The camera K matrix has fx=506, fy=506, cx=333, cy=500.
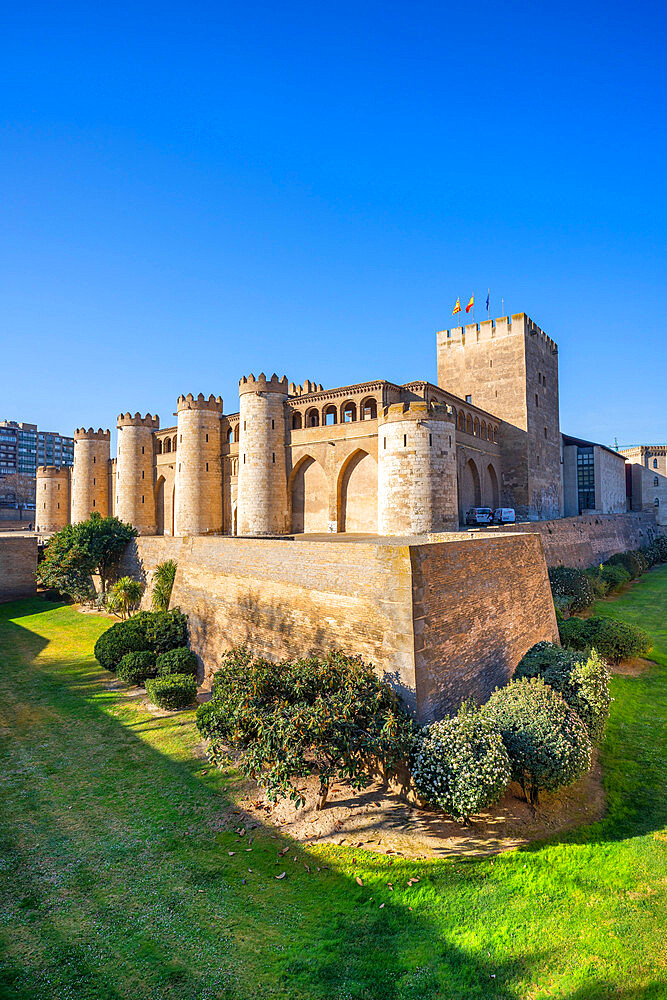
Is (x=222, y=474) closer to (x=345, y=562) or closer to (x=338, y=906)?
(x=345, y=562)

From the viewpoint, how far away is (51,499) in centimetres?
4547

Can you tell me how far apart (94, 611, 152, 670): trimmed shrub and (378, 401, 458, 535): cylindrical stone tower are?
10091 mm

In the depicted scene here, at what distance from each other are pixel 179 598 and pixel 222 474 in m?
15.3

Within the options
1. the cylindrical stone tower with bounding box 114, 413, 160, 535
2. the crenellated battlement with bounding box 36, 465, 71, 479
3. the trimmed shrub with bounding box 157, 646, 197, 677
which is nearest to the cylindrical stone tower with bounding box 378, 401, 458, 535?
the trimmed shrub with bounding box 157, 646, 197, 677

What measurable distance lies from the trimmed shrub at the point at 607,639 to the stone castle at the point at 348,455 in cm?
618

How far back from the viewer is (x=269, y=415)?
27172 millimetres

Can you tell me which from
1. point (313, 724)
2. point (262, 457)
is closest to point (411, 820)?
point (313, 724)

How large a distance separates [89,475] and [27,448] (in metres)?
61.0

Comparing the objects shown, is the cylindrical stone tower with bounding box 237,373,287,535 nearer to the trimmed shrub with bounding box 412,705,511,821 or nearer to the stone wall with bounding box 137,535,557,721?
the stone wall with bounding box 137,535,557,721

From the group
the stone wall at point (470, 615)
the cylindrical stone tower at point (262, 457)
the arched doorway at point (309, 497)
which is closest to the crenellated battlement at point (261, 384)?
the cylindrical stone tower at point (262, 457)

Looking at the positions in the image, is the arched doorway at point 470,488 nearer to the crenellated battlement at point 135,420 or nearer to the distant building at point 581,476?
the distant building at point 581,476

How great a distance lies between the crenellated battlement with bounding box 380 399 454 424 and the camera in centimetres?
2034

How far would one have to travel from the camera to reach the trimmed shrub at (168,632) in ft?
56.3

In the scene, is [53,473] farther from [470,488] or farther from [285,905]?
[285,905]
